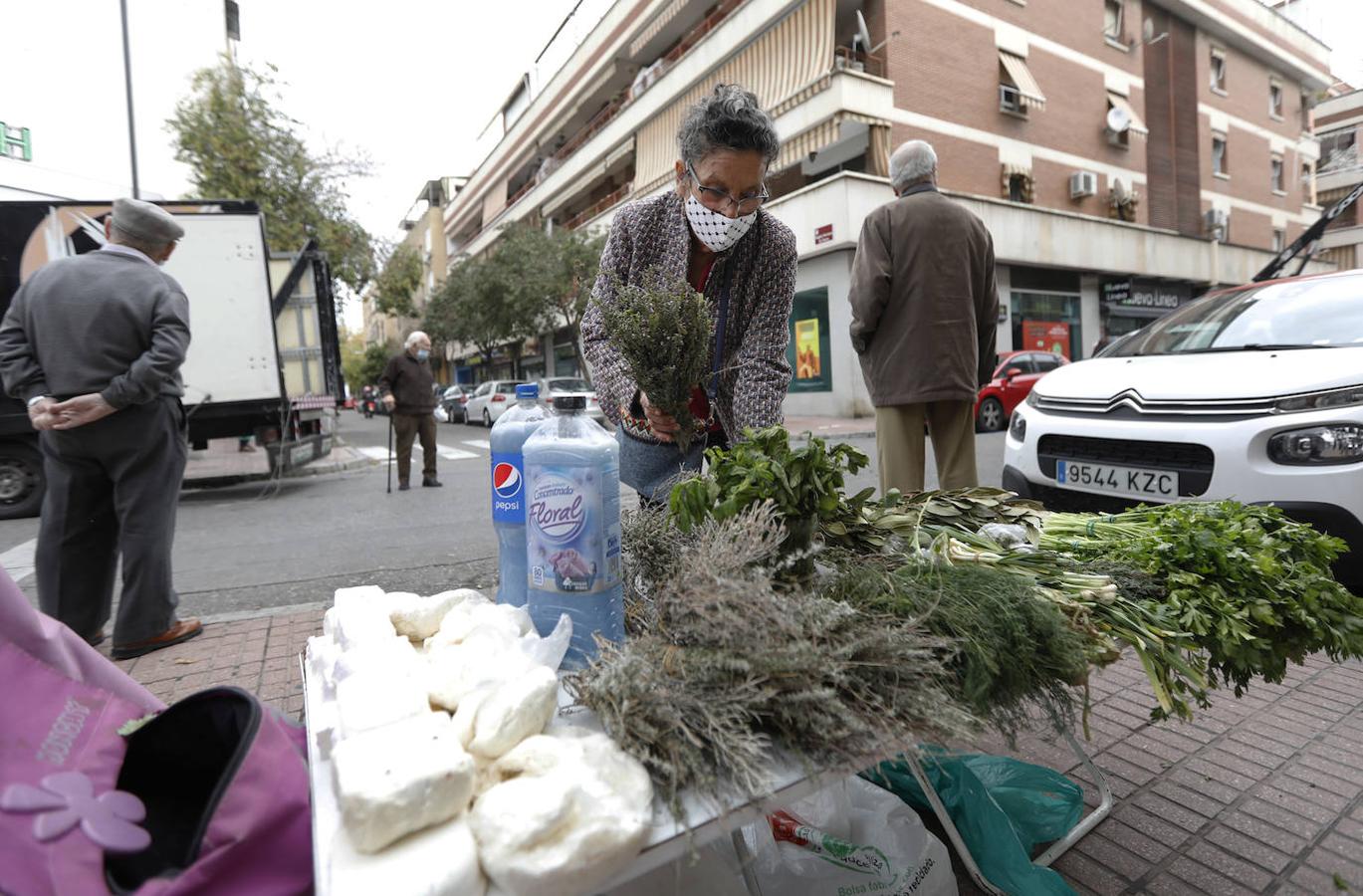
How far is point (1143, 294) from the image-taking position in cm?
2436

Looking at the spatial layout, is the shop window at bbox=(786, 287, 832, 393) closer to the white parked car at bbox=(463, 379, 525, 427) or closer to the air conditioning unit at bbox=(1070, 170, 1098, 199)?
the white parked car at bbox=(463, 379, 525, 427)

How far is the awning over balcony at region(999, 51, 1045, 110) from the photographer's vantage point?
20.5 meters

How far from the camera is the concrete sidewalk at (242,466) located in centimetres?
1147

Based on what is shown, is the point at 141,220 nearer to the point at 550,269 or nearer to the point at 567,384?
the point at 567,384

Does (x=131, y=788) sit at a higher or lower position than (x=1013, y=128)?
lower

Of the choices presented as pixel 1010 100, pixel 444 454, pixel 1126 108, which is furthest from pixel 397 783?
pixel 1126 108

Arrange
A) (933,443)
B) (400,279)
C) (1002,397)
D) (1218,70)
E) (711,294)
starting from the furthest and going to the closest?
(400,279) < (1218,70) < (1002,397) < (933,443) < (711,294)

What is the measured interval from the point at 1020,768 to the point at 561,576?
154 centimetres

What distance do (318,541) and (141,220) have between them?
3.79m

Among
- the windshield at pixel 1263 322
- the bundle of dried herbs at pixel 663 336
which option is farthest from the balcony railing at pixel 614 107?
the bundle of dried herbs at pixel 663 336

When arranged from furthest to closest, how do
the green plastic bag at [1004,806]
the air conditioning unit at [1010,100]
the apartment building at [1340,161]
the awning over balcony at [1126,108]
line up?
1. the apartment building at [1340,161]
2. the awning over balcony at [1126,108]
3. the air conditioning unit at [1010,100]
4. the green plastic bag at [1004,806]

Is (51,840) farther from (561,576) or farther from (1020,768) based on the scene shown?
(1020,768)

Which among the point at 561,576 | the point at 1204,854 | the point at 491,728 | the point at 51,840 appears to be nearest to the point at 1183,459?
the point at 1204,854

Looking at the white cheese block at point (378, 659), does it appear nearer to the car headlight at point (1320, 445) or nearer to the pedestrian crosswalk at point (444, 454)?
the car headlight at point (1320, 445)
